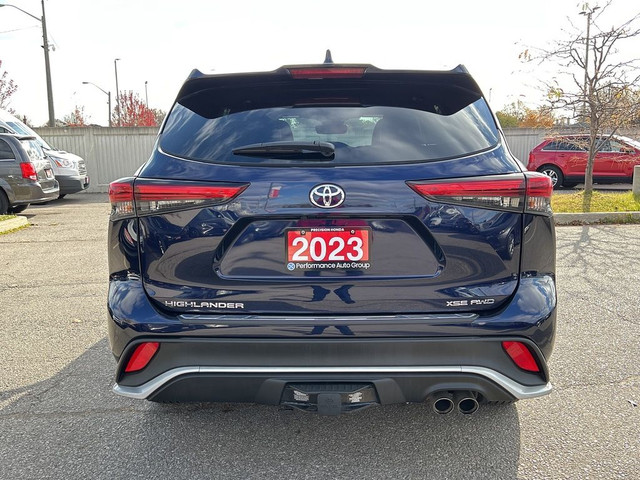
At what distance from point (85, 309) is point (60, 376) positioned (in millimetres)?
1466

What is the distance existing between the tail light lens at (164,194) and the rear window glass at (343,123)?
0.14 meters

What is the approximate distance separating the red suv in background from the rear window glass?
13258 mm

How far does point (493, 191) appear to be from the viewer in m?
2.11

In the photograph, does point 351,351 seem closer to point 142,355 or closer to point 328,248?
point 328,248

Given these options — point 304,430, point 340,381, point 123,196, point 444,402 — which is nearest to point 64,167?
point 123,196

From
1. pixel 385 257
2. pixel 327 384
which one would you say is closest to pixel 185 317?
pixel 327 384

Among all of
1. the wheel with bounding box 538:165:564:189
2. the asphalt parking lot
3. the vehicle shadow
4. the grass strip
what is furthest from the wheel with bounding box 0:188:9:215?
the wheel with bounding box 538:165:564:189

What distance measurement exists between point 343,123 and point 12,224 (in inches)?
376

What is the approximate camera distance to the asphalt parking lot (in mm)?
2393

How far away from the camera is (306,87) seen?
238 centimetres

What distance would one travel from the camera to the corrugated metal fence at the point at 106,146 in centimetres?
1989

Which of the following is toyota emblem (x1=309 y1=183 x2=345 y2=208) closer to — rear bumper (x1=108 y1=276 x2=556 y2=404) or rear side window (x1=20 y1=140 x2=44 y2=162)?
rear bumper (x1=108 y1=276 x2=556 y2=404)

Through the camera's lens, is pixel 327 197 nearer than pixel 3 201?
Yes

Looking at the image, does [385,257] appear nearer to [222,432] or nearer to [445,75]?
[445,75]
